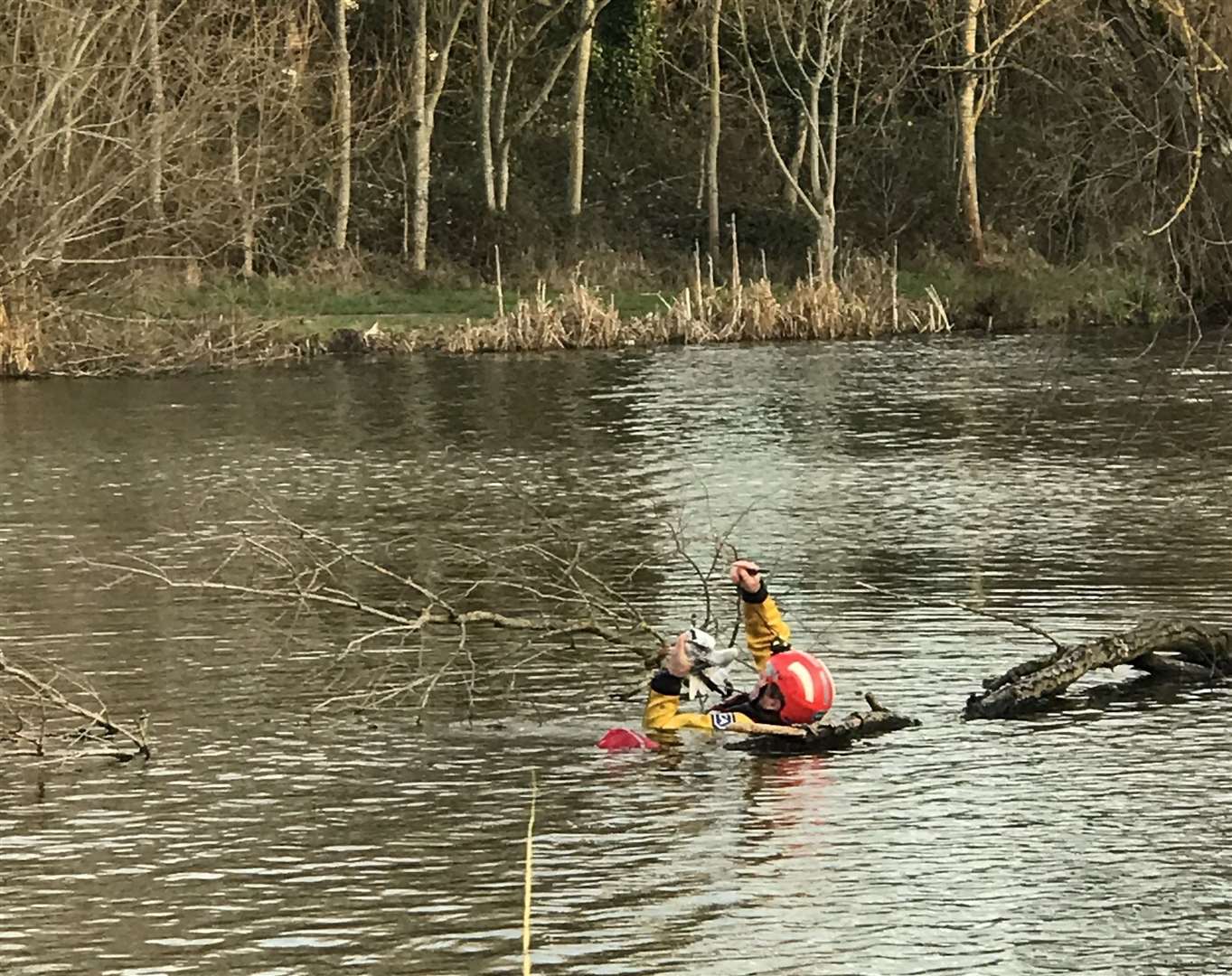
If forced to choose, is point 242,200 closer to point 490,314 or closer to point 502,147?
point 490,314

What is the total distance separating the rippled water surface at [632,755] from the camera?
11367mm

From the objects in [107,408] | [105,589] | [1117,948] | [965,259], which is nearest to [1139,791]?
[1117,948]

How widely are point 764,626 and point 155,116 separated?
29450 mm

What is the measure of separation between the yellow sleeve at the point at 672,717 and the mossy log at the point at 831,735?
7.0 inches

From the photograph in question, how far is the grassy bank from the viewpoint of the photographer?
4294 centimetres

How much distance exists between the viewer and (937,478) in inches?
1113

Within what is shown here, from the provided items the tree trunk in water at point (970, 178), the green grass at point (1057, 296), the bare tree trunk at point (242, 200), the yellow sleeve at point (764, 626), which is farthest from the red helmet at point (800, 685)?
the tree trunk in water at point (970, 178)

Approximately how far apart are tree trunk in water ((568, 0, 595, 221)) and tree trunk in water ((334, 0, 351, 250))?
509 centimetres

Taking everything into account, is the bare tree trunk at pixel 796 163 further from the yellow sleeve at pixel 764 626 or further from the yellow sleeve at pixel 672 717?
the yellow sleeve at pixel 672 717

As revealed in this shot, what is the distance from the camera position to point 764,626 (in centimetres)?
1537

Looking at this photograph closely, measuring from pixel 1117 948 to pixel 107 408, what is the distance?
27.9m

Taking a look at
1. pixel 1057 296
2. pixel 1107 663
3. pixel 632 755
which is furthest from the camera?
pixel 1057 296

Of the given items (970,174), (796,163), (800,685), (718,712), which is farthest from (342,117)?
(800,685)

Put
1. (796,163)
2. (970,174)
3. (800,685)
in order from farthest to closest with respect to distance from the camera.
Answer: (796,163) < (970,174) < (800,685)
